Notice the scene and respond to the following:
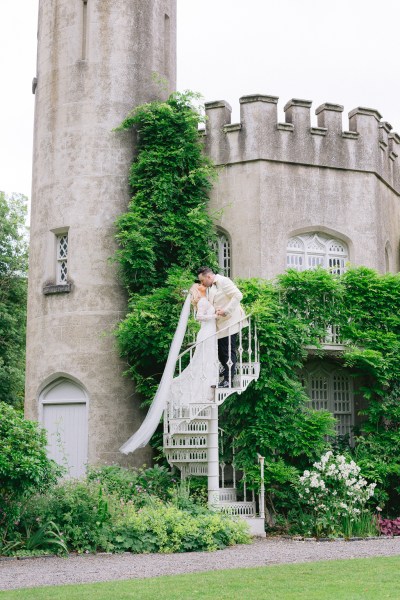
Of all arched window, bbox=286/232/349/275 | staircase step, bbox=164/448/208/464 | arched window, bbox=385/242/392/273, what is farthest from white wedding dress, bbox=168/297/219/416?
arched window, bbox=385/242/392/273

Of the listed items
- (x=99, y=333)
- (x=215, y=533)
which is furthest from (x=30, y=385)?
(x=215, y=533)

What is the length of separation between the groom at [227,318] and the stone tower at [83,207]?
329 centimetres

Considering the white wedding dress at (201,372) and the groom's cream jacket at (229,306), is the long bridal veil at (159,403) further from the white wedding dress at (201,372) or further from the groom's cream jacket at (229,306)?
the groom's cream jacket at (229,306)

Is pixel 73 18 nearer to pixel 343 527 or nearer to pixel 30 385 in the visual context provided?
pixel 30 385

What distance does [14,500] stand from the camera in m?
12.3

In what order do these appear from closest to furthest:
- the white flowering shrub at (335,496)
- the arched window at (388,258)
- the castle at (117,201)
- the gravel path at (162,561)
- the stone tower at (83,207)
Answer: the gravel path at (162,561), the white flowering shrub at (335,496), the stone tower at (83,207), the castle at (117,201), the arched window at (388,258)

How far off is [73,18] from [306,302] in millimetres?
8775

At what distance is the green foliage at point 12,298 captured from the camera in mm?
32625

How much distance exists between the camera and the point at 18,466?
1193 cm

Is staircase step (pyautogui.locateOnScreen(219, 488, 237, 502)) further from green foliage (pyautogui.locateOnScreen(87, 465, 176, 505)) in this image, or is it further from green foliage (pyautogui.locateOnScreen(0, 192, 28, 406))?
green foliage (pyautogui.locateOnScreen(0, 192, 28, 406))

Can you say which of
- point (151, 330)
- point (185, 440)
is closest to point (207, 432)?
point (185, 440)

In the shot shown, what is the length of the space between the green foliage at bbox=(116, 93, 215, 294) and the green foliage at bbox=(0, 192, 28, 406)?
15337mm

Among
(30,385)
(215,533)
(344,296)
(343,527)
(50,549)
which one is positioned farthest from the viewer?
(30,385)

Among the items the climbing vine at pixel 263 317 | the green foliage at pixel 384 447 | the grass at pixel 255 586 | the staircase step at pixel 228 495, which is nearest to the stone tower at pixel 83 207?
the climbing vine at pixel 263 317
